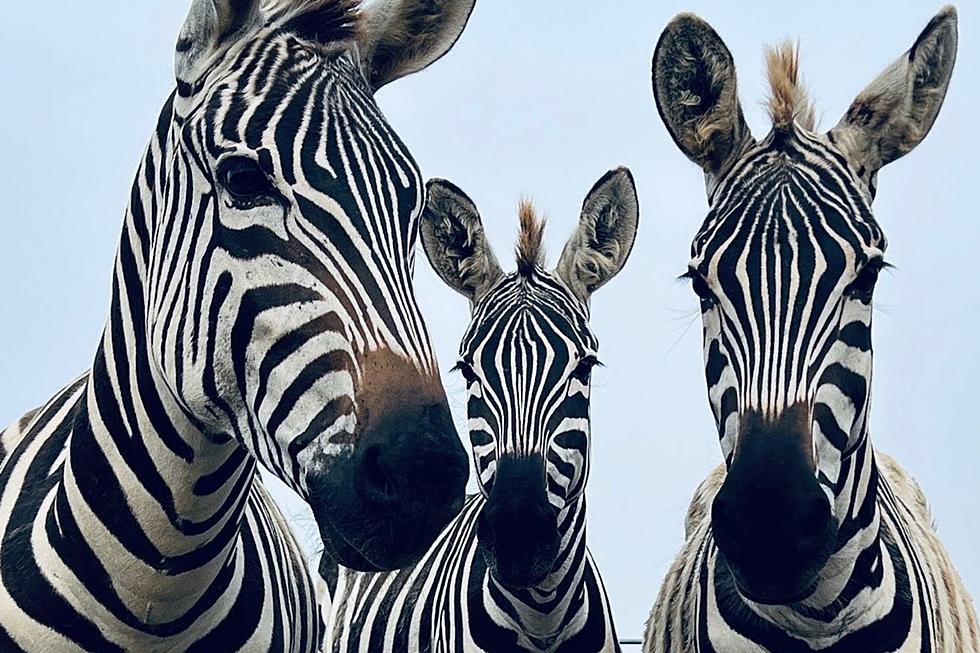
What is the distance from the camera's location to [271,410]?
11.1ft

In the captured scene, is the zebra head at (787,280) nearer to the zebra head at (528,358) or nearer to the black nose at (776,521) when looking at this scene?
the black nose at (776,521)

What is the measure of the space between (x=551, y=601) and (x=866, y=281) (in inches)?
113

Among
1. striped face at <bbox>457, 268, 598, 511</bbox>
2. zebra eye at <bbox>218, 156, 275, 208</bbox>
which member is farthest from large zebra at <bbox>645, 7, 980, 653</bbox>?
zebra eye at <bbox>218, 156, 275, 208</bbox>

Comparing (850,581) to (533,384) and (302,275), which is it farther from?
(533,384)

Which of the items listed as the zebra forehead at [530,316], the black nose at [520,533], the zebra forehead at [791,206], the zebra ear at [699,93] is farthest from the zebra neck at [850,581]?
the zebra forehead at [530,316]

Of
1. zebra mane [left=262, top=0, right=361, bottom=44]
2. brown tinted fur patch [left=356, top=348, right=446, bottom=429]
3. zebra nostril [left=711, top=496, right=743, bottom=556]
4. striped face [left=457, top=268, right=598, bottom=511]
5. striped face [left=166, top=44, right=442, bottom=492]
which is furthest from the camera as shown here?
striped face [left=457, top=268, right=598, bottom=511]

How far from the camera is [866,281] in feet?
15.7

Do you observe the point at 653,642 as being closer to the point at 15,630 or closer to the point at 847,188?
the point at 847,188

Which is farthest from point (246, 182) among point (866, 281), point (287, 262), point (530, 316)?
point (530, 316)

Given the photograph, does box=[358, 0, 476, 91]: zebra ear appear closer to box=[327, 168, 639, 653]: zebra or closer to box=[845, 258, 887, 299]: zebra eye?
box=[845, 258, 887, 299]: zebra eye

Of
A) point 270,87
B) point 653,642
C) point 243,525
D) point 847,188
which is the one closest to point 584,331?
point 653,642

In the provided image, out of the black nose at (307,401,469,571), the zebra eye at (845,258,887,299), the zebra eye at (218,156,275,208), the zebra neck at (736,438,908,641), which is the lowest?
the zebra neck at (736,438,908,641)

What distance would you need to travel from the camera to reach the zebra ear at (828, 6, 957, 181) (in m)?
5.34

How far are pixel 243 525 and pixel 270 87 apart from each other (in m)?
1.76
